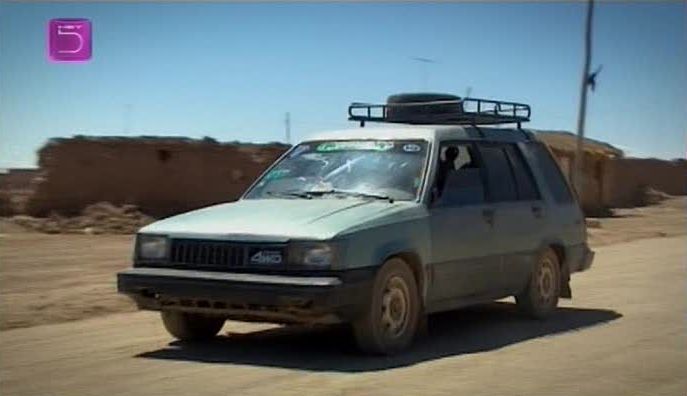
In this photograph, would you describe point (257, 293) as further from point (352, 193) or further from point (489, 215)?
point (489, 215)

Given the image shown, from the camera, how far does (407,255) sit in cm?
805

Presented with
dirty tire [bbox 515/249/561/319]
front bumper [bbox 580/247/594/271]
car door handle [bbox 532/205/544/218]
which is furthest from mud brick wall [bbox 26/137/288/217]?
car door handle [bbox 532/205/544/218]

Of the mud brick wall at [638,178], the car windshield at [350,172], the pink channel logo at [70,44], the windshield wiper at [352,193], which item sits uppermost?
the pink channel logo at [70,44]

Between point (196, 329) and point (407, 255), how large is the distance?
1.85 metres

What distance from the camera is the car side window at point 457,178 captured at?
8.65m

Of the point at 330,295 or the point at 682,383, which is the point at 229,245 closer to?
the point at 330,295

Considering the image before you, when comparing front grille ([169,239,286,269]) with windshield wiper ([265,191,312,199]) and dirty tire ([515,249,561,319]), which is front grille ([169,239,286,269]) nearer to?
windshield wiper ([265,191,312,199])

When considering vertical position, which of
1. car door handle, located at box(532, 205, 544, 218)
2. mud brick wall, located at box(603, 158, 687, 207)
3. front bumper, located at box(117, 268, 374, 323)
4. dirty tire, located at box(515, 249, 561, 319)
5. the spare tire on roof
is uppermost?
the spare tire on roof

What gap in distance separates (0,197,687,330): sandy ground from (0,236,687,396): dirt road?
0.61 metres

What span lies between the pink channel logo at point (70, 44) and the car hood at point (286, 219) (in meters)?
2.71

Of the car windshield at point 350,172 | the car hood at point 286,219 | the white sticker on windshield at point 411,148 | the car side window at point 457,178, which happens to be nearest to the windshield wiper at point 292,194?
the car windshield at point 350,172

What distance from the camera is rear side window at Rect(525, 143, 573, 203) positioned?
34.6 ft

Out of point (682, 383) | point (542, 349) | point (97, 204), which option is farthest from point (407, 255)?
point (97, 204)

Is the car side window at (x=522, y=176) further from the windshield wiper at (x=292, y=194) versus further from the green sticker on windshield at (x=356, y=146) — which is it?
the windshield wiper at (x=292, y=194)
